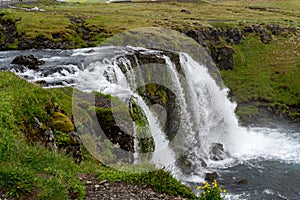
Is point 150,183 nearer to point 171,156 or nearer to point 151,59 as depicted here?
point 171,156

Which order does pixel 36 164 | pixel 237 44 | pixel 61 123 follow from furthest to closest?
pixel 237 44
pixel 61 123
pixel 36 164

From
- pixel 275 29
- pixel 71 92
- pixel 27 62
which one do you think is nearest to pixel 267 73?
pixel 275 29

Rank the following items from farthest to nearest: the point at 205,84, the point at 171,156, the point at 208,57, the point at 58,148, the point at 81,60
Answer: the point at 208,57
the point at 205,84
the point at 81,60
the point at 171,156
the point at 58,148

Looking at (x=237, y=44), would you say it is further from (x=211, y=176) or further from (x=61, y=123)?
(x=61, y=123)

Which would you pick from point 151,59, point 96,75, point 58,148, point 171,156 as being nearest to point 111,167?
point 58,148

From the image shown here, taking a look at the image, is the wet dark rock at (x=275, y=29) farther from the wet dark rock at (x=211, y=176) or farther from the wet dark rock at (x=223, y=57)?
the wet dark rock at (x=211, y=176)

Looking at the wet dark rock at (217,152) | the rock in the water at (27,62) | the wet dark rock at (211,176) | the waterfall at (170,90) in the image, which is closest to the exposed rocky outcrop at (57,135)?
the waterfall at (170,90)

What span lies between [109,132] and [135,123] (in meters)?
2.49

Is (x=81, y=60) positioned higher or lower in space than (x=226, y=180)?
higher

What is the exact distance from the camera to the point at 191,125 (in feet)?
109

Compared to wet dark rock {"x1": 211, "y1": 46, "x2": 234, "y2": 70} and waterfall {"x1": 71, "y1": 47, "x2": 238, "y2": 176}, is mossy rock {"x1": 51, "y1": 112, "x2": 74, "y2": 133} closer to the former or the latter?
waterfall {"x1": 71, "y1": 47, "x2": 238, "y2": 176}

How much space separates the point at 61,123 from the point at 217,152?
24.5 m

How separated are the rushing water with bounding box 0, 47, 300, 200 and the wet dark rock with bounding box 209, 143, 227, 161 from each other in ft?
1.43

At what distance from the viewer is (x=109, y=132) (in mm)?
17031
